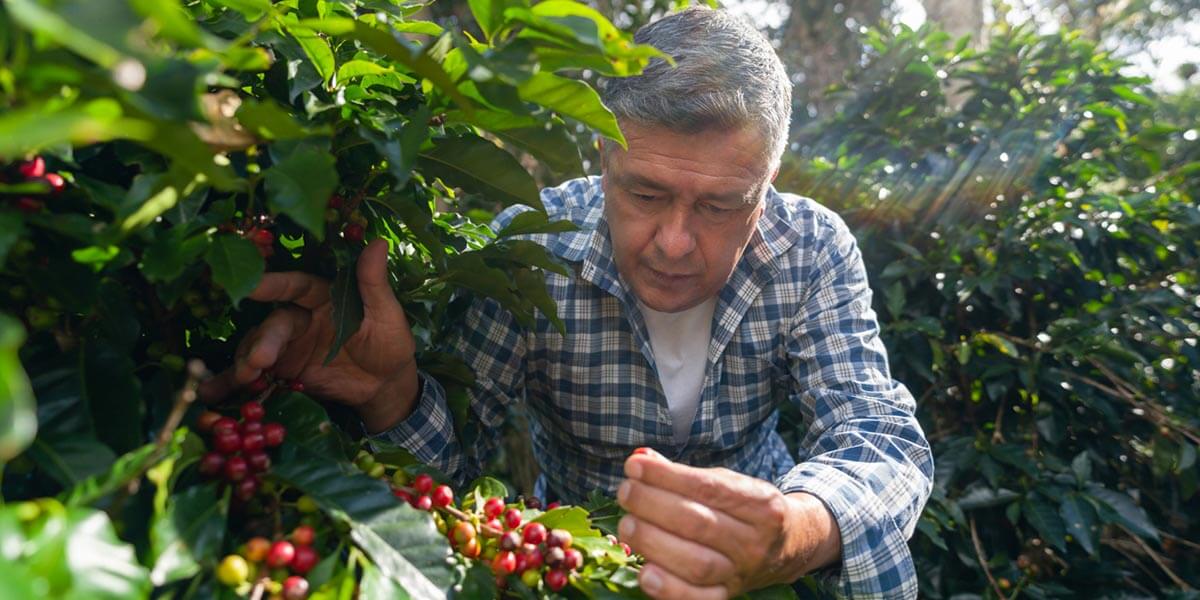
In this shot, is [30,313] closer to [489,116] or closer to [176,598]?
[176,598]

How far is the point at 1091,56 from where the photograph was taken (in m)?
3.23

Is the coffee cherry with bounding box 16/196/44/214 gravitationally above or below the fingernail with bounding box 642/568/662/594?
above

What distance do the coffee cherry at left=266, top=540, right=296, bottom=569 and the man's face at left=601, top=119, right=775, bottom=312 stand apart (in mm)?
1155

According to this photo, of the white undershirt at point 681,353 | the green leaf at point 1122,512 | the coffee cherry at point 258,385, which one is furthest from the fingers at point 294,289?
the green leaf at point 1122,512

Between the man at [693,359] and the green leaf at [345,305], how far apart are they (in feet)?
0.18

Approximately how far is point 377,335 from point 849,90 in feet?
8.85

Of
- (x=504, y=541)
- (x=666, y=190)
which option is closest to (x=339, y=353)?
(x=504, y=541)

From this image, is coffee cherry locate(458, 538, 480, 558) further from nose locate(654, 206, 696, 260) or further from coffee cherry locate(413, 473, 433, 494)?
nose locate(654, 206, 696, 260)

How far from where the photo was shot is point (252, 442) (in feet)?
3.04

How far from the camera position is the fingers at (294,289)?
1127 millimetres

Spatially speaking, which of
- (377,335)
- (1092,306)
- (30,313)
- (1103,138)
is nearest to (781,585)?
(377,335)

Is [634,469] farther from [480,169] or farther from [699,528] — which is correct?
[480,169]

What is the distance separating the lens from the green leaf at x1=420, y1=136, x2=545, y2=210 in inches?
46.8

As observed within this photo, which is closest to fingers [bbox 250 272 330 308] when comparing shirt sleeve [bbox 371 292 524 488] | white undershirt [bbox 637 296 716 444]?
shirt sleeve [bbox 371 292 524 488]
